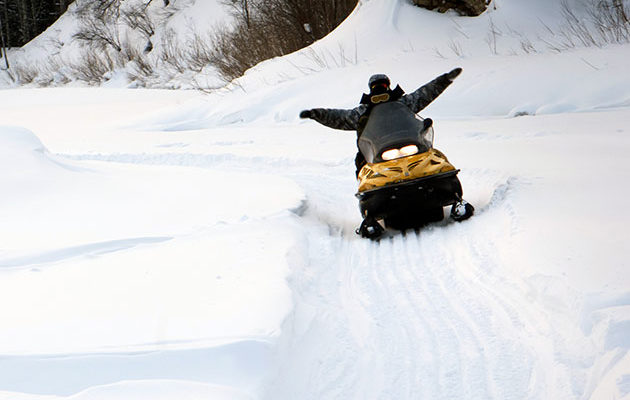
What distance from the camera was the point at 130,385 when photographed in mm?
2402

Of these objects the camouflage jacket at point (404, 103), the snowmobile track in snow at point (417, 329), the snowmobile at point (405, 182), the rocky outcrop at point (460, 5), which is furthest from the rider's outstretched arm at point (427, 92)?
the rocky outcrop at point (460, 5)

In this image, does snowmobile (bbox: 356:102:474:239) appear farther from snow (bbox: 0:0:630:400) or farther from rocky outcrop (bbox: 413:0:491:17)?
rocky outcrop (bbox: 413:0:491:17)

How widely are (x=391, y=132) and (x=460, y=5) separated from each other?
9.55 meters

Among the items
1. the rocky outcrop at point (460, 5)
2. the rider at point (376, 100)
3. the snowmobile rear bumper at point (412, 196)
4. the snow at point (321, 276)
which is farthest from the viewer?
the rocky outcrop at point (460, 5)

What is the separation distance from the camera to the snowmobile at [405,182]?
200 inches

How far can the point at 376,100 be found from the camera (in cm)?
575

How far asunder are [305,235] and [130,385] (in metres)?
2.77

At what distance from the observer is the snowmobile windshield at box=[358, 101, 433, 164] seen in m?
5.25

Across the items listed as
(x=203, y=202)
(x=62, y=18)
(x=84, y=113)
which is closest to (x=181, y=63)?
(x=84, y=113)

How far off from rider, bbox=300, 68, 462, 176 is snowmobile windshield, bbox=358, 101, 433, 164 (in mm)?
115

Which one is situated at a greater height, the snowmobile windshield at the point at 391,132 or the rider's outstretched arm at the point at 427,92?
the rider's outstretched arm at the point at 427,92

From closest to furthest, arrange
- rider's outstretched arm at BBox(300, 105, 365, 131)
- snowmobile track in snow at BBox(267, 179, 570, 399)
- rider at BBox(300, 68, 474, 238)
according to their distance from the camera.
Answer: snowmobile track in snow at BBox(267, 179, 570, 399), rider at BBox(300, 68, 474, 238), rider's outstretched arm at BBox(300, 105, 365, 131)

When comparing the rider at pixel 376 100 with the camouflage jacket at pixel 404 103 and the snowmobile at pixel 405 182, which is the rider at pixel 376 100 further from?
the snowmobile at pixel 405 182

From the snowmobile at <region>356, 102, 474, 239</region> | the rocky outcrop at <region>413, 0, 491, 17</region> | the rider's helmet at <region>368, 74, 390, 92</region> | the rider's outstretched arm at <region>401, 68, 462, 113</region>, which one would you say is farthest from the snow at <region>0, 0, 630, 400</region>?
the rocky outcrop at <region>413, 0, 491, 17</region>
